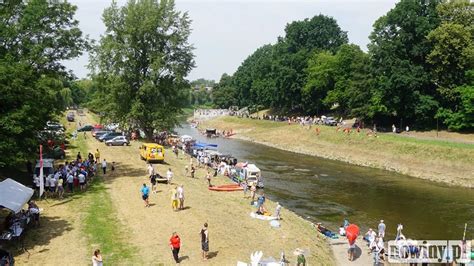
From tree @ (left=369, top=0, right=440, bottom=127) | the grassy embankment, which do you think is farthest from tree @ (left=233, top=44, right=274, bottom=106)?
the grassy embankment

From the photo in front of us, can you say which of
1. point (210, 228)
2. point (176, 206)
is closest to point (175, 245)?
point (210, 228)

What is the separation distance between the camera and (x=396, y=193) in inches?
1871

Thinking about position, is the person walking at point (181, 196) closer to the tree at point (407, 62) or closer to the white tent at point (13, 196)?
the white tent at point (13, 196)

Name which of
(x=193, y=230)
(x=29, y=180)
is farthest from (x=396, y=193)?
(x=29, y=180)

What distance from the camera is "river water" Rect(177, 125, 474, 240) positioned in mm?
36547

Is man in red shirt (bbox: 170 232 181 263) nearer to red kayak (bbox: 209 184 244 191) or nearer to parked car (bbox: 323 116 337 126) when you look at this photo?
red kayak (bbox: 209 184 244 191)

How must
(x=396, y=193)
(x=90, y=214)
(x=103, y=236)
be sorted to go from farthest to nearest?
(x=396, y=193), (x=90, y=214), (x=103, y=236)

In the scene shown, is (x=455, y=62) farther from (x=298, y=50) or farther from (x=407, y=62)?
(x=298, y=50)

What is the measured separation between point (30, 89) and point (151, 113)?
36.4 meters

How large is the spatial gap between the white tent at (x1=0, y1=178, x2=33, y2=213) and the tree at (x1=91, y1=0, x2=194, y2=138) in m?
39.3

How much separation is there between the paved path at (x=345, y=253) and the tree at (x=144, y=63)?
132ft

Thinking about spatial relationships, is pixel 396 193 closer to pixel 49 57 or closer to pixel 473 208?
pixel 473 208

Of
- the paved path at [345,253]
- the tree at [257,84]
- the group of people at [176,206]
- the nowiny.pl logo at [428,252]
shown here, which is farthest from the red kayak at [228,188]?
the tree at [257,84]

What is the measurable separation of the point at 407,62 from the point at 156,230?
183 feet
